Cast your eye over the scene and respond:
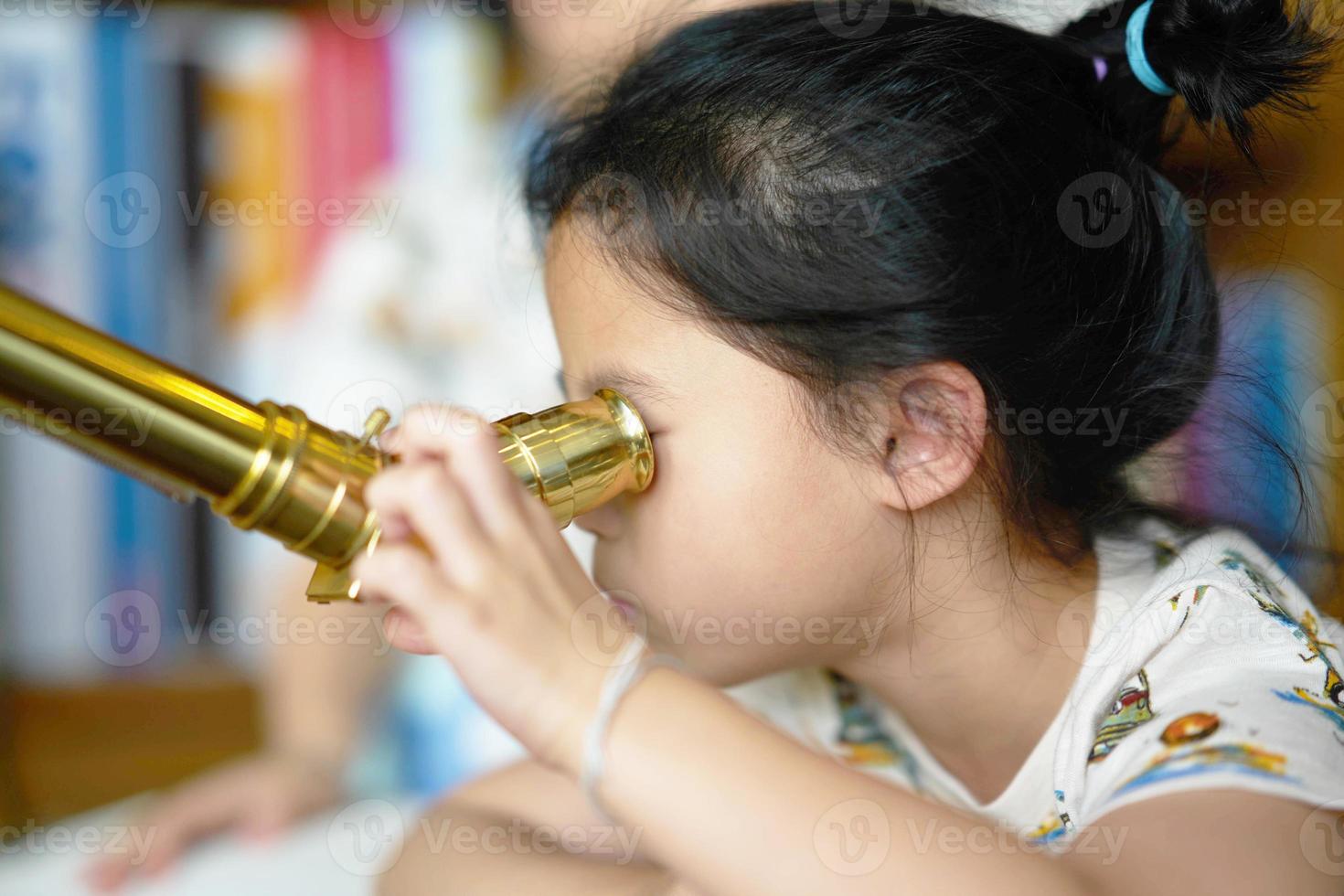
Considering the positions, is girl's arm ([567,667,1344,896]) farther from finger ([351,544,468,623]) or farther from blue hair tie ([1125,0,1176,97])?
blue hair tie ([1125,0,1176,97])

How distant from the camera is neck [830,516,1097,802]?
80cm

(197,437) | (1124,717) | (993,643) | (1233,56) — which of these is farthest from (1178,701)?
(197,437)

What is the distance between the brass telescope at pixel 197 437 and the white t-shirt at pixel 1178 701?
12.8 inches

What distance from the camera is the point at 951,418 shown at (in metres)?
0.75

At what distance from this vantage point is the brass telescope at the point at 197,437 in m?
0.43

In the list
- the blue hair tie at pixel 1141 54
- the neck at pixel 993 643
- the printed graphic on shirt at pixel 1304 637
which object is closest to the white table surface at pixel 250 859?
the neck at pixel 993 643

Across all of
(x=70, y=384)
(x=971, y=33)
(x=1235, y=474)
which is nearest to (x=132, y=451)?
(x=70, y=384)

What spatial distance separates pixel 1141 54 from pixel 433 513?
57 centimetres

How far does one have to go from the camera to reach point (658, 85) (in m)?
0.81

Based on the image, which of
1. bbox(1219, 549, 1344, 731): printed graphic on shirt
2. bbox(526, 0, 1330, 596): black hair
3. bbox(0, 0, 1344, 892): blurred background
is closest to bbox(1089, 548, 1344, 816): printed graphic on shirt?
bbox(1219, 549, 1344, 731): printed graphic on shirt

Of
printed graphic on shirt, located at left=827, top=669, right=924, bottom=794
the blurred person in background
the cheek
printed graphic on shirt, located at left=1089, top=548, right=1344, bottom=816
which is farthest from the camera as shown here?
the blurred person in background

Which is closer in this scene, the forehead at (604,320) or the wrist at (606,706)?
the wrist at (606,706)

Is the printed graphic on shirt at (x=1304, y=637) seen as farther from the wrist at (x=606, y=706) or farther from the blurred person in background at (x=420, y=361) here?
the blurred person in background at (x=420, y=361)

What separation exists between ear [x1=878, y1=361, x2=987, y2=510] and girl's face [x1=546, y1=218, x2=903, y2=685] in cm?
1
